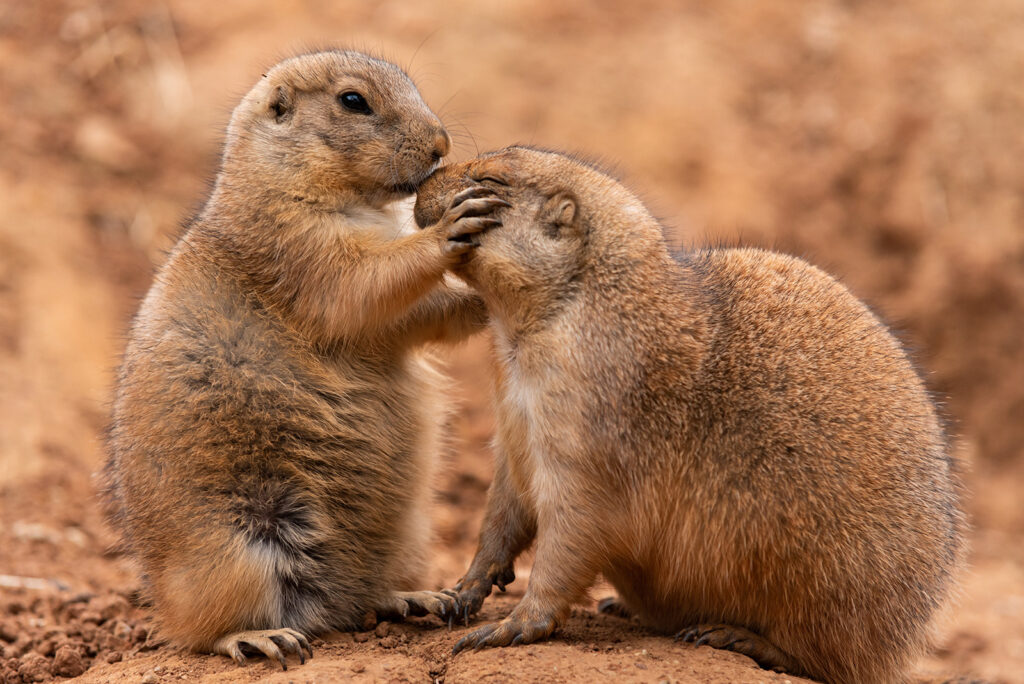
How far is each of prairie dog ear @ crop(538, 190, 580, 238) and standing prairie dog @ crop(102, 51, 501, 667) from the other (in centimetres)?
25

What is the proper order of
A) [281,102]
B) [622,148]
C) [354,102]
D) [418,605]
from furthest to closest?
[622,148] → [281,102] → [354,102] → [418,605]

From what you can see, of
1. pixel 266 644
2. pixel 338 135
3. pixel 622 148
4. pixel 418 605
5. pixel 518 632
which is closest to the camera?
pixel 518 632

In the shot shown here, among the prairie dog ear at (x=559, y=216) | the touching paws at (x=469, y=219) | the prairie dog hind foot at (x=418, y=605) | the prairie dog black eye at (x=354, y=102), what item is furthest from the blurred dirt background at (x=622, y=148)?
the prairie dog ear at (x=559, y=216)

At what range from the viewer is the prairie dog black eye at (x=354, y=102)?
228 inches

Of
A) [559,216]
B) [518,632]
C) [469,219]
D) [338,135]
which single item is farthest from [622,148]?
[518,632]

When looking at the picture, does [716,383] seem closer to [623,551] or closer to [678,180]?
[623,551]

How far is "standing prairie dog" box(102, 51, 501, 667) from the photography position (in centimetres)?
505

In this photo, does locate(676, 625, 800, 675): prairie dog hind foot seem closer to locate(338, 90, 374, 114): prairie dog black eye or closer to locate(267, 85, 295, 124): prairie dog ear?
locate(338, 90, 374, 114): prairie dog black eye

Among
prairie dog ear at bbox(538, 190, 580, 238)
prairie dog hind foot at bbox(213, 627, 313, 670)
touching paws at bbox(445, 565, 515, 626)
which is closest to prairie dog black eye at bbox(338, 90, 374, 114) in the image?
prairie dog ear at bbox(538, 190, 580, 238)

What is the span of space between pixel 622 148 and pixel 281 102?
574cm

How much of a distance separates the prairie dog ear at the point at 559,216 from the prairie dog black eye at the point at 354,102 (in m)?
1.35

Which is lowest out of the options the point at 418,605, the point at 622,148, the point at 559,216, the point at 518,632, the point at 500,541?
the point at 418,605

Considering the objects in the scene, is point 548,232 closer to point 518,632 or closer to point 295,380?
point 295,380

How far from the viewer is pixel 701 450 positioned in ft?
15.4
